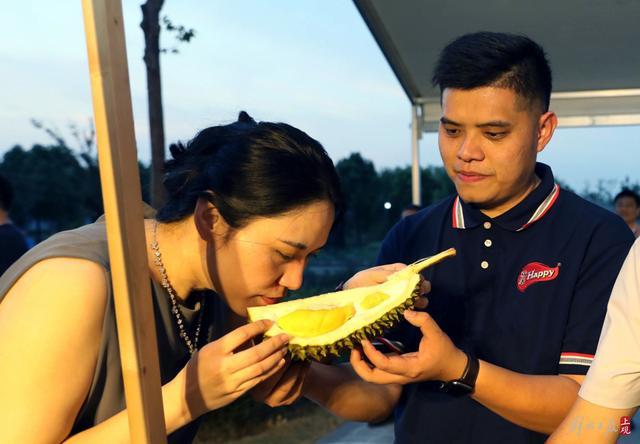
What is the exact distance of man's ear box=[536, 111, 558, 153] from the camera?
209 centimetres

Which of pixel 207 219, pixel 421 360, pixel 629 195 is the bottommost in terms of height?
pixel 629 195

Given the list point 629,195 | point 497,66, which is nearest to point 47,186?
point 629,195

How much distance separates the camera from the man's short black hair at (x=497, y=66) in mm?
1974

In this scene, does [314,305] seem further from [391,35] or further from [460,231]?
[391,35]

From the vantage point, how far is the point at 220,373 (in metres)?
1.41

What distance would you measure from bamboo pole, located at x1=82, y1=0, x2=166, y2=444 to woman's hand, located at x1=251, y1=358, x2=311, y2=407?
59cm

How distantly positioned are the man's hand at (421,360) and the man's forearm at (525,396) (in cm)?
8

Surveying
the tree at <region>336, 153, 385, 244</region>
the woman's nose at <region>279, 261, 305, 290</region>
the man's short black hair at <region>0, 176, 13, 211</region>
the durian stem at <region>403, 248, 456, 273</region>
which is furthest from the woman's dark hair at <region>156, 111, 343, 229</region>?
the tree at <region>336, 153, 385, 244</region>

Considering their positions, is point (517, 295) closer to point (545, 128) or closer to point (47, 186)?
point (545, 128)

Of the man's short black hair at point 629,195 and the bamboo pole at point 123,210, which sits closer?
the bamboo pole at point 123,210

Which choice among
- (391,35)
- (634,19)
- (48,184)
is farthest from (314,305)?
(48,184)

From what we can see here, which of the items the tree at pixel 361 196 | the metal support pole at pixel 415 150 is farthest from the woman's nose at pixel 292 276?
the tree at pixel 361 196

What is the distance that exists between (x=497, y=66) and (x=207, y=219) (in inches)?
36.5

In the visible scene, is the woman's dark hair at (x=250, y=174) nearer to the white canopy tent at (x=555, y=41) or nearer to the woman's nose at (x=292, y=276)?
the woman's nose at (x=292, y=276)
